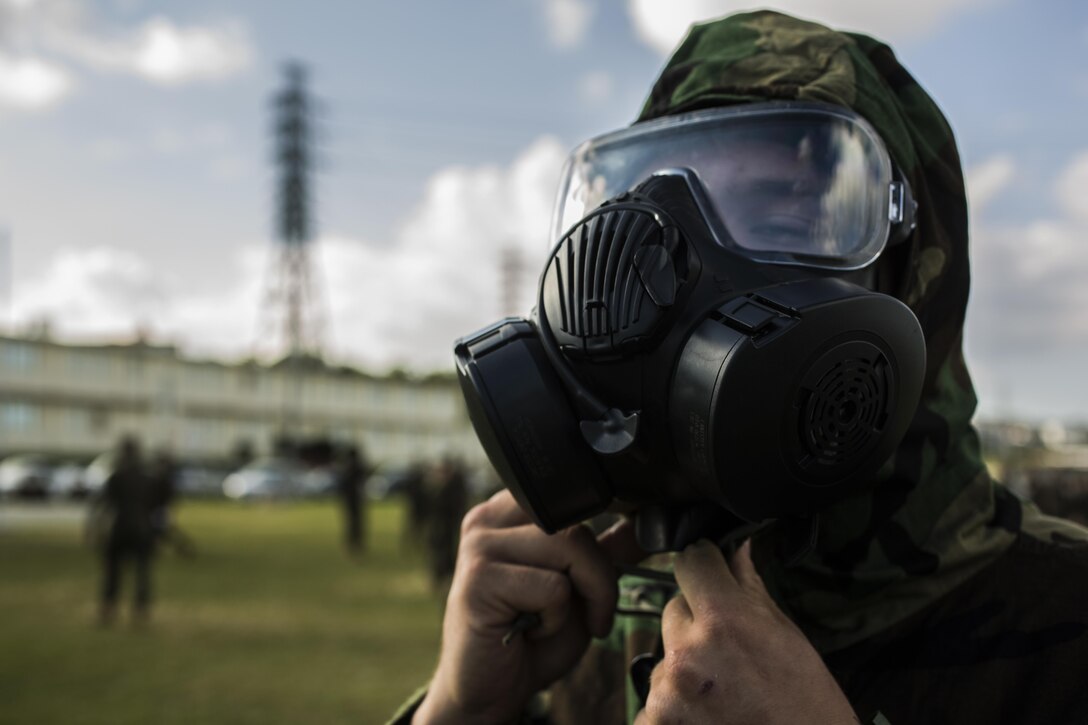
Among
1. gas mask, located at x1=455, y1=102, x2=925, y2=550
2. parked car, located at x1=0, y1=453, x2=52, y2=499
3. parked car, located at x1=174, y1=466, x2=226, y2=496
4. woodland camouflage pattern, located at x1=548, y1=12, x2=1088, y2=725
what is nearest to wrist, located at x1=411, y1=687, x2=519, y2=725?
woodland camouflage pattern, located at x1=548, y1=12, x2=1088, y2=725

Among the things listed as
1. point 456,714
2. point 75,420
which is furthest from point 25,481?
point 456,714

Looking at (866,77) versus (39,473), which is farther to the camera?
(39,473)

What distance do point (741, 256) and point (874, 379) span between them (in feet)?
0.74

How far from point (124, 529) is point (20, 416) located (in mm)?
42732

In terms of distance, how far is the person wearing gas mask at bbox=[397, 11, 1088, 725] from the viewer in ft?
3.58

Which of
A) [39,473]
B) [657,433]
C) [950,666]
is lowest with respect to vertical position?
[39,473]

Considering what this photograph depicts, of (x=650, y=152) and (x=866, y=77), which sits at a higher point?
(x=866, y=77)

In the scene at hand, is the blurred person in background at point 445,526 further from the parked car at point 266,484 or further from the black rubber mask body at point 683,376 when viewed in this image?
the parked car at point 266,484

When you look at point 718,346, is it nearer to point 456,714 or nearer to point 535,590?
point 535,590

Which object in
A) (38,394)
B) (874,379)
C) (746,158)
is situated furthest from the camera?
(38,394)

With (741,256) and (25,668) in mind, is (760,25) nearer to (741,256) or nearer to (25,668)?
(741,256)

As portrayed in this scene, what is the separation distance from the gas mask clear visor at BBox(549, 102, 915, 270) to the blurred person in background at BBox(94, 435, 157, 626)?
893 cm

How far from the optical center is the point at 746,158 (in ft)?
4.50

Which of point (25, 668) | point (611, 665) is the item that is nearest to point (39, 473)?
point (25, 668)
